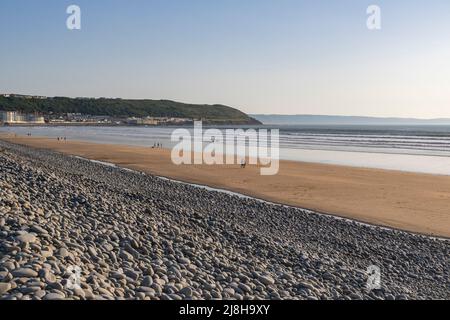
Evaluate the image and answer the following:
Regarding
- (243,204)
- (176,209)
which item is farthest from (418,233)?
(176,209)

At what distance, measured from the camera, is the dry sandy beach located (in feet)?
49.6

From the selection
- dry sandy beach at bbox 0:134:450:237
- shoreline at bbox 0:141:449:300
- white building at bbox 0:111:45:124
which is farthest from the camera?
white building at bbox 0:111:45:124

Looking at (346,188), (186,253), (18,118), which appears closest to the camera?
(186,253)

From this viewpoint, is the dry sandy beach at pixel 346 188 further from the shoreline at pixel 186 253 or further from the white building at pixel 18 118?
the white building at pixel 18 118

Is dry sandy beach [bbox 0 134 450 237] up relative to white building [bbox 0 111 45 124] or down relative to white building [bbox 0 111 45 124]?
down

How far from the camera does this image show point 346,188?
2080 centimetres

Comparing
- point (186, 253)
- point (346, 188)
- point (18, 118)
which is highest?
point (18, 118)

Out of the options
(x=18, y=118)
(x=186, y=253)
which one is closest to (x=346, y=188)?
(x=186, y=253)

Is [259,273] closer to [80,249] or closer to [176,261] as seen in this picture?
[176,261]

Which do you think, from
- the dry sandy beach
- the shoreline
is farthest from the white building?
the shoreline

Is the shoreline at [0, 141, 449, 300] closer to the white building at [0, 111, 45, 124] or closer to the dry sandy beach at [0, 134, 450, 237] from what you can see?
the dry sandy beach at [0, 134, 450, 237]

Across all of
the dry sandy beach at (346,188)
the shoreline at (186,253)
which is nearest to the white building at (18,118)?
the dry sandy beach at (346,188)

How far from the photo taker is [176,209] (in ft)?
42.7

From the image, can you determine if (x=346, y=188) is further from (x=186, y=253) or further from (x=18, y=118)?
(x=18, y=118)
